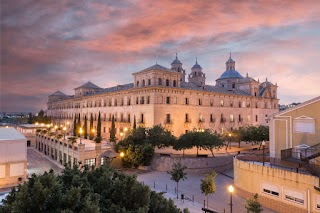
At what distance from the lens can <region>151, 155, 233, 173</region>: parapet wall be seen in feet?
93.6

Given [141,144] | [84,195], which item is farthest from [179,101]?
[84,195]

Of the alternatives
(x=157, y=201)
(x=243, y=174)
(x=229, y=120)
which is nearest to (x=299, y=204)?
(x=243, y=174)

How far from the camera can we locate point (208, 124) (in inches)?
1877

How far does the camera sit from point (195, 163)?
2859 cm

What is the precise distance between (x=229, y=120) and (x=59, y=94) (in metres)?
61.8

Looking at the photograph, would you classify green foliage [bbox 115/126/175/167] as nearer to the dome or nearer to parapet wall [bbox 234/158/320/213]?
parapet wall [bbox 234/158/320/213]

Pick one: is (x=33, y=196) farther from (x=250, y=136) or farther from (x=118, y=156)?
(x=250, y=136)

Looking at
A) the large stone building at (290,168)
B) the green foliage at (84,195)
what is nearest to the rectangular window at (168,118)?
the large stone building at (290,168)

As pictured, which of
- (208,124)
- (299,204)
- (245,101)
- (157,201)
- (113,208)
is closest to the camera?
(113,208)

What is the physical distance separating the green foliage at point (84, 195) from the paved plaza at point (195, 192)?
4901 millimetres

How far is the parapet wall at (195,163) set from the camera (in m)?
28.5

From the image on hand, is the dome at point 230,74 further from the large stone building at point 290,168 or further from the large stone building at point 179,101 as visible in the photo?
the large stone building at point 290,168

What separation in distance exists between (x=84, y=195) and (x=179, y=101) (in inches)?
1373

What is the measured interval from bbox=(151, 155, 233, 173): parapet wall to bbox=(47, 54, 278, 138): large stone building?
34.1 ft
